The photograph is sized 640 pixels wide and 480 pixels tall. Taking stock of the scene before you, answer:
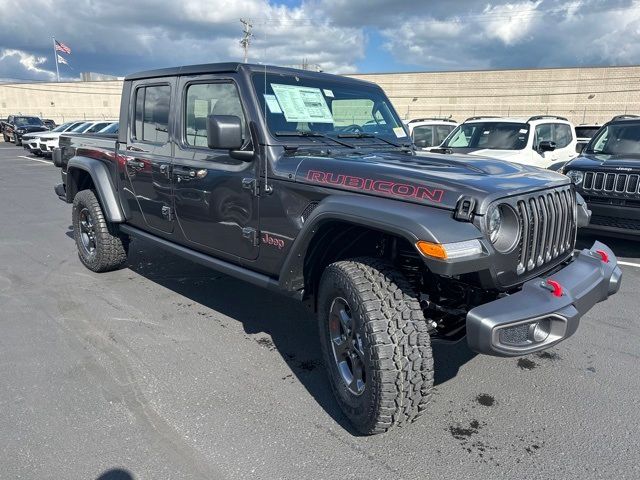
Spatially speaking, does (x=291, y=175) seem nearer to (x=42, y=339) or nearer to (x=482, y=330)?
(x=482, y=330)

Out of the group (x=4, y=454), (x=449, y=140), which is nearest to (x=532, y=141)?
(x=449, y=140)

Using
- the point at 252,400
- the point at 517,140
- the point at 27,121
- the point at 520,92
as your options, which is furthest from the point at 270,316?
the point at 520,92

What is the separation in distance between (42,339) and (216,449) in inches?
79.2

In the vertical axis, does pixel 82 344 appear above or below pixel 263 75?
below

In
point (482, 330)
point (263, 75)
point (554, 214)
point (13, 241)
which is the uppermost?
point (263, 75)

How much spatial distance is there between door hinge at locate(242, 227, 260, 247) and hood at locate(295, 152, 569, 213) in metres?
0.53

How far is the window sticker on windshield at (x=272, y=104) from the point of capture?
331 cm

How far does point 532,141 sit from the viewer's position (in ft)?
30.0

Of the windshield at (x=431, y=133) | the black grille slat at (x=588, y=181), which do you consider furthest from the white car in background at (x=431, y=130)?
the black grille slat at (x=588, y=181)

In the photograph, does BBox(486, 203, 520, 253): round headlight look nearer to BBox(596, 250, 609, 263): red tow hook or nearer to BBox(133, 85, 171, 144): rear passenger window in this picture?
BBox(596, 250, 609, 263): red tow hook

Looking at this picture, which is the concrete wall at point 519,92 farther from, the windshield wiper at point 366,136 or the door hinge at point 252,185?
the door hinge at point 252,185

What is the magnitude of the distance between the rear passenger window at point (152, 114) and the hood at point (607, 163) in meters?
5.03

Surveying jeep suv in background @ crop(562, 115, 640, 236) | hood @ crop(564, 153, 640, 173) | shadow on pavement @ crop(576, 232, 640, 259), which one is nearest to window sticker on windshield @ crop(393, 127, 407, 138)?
jeep suv in background @ crop(562, 115, 640, 236)

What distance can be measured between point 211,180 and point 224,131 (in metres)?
0.61
